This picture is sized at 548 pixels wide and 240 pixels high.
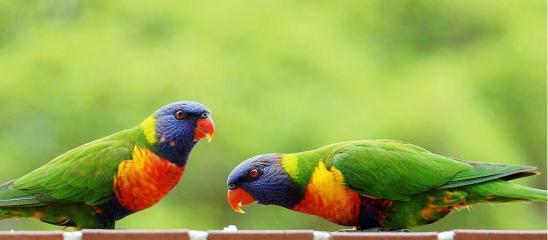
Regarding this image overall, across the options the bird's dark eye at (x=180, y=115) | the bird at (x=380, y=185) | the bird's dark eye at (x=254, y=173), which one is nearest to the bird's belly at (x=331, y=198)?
the bird at (x=380, y=185)

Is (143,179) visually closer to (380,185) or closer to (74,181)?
(74,181)

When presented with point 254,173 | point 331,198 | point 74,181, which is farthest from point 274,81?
point 74,181

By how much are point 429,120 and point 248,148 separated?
3.85 feet

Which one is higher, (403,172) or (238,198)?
(403,172)

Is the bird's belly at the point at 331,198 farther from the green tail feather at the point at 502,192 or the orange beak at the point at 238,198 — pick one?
the green tail feather at the point at 502,192

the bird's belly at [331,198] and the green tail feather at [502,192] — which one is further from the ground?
the green tail feather at [502,192]

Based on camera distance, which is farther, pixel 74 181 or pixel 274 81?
pixel 274 81

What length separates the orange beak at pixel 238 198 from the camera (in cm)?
279

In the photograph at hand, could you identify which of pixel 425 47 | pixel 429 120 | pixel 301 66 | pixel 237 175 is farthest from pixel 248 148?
pixel 237 175

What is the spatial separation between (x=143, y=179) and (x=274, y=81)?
307 cm

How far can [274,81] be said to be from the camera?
18.6 feet

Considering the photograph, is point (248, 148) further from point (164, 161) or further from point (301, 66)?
point (164, 161)

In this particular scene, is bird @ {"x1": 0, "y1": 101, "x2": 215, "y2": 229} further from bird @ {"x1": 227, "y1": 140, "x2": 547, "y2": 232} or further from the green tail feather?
the green tail feather

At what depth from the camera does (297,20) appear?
19.5 feet
